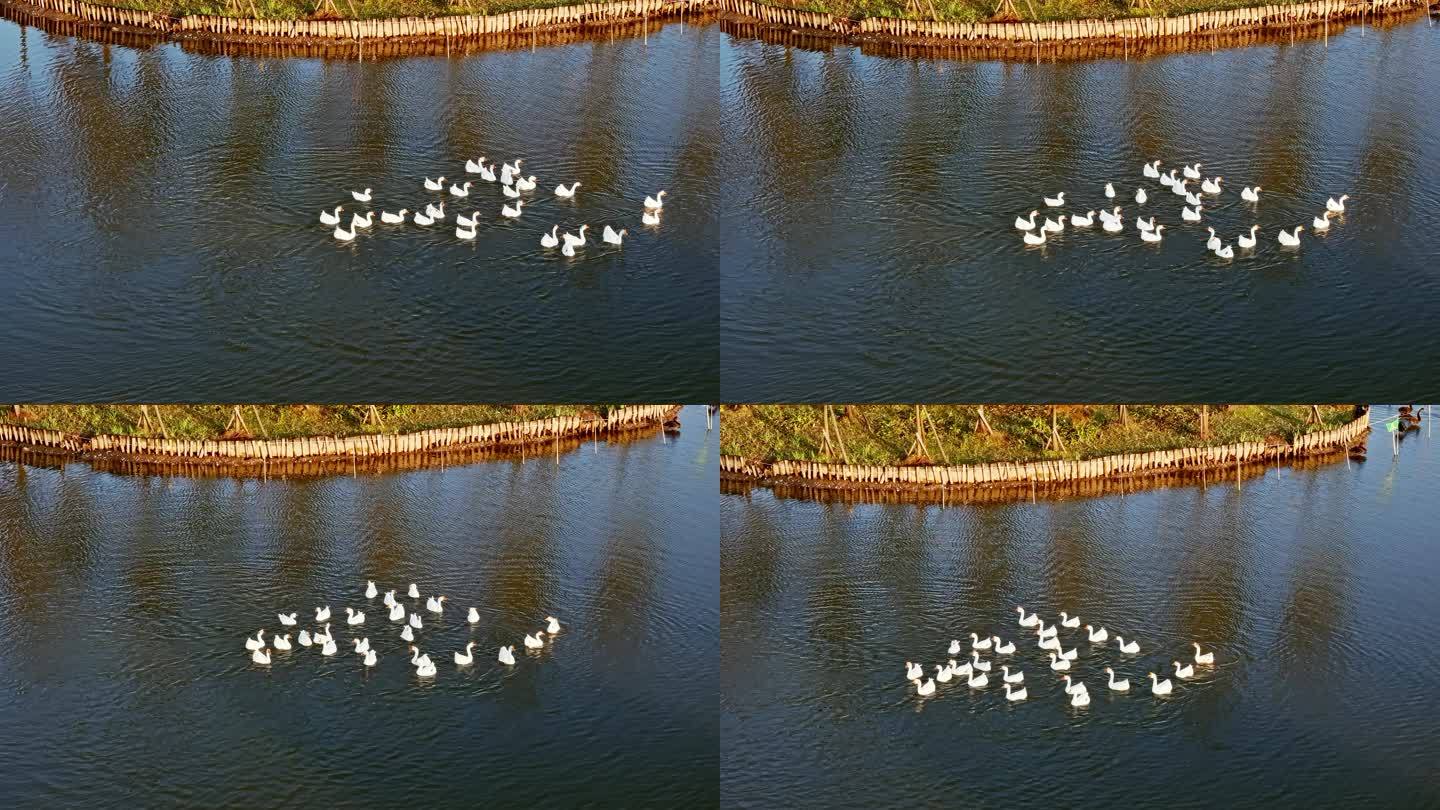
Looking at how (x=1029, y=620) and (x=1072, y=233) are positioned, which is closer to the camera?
(x=1029, y=620)

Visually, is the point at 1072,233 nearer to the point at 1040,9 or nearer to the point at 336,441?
the point at 1040,9

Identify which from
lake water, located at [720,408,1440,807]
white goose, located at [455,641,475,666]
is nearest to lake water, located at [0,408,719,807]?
white goose, located at [455,641,475,666]

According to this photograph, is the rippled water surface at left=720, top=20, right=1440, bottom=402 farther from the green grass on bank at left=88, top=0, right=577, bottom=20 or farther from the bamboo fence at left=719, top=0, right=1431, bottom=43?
the green grass on bank at left=88, top=0, right=577, bottom=20

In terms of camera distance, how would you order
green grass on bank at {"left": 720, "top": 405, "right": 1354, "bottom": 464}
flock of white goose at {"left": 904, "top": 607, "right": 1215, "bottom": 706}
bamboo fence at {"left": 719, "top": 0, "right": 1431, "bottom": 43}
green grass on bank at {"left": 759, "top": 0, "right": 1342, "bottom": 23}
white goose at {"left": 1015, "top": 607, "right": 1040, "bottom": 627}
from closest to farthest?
1. flock of white goose at {"left": 904, "top": 607, "right": 1215, "bottom": 706}
2. white goose at {"left": 1015, "top": 607, "right": 1040, "bottom": 627}
3. green grass on bank at {"left": 720, "top": 405, "right": 1354, "bottom": 464}
4. bamboo fence at {"left": 719, "top": 0, "right": 1431, "bottom": 43}
5. green grass on bank at {"left": 759, "top": 0, "right": 1342, "bottom": 23}

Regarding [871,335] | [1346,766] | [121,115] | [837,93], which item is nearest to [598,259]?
[871,335]

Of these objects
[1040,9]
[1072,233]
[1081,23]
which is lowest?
[1072,233]

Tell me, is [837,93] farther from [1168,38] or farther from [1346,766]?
[1346,766]

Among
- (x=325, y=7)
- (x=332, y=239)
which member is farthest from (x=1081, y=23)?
(x=332, y=239)

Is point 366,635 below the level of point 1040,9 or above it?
below
